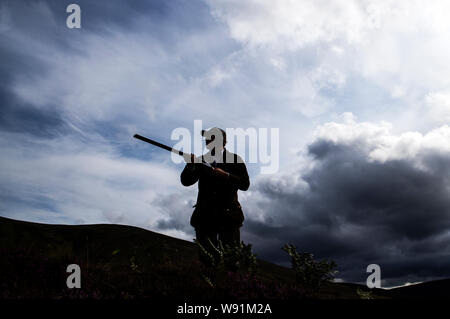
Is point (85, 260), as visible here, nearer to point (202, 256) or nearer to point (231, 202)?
point (202, 256)

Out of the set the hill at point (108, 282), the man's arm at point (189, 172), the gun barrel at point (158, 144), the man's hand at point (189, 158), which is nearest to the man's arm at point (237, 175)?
the man's arm at point (189, 172)

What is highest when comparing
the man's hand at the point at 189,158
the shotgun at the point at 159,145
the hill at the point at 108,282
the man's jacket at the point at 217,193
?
the shotgun at the point at 159,145

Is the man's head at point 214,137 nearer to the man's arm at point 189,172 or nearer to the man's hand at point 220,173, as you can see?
the man's arm at point 189,172

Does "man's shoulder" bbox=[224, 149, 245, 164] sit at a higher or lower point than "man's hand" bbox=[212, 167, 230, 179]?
higher

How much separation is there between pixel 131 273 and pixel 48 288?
1.26 meters

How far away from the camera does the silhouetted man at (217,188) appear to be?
6.47 meters

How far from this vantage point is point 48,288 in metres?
4.34

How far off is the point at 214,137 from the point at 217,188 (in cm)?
103

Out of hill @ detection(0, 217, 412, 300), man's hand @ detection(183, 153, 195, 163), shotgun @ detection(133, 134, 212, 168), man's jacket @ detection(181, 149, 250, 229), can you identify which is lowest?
hill @ detection(0, 217, 412, 300)

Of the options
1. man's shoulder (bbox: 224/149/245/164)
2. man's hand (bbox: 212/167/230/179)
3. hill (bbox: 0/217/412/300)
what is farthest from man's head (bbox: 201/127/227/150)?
hill (bbox: 0/217/412/300)

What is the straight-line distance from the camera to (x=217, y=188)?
6711 mm

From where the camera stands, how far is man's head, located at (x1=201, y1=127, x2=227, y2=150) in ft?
22.2

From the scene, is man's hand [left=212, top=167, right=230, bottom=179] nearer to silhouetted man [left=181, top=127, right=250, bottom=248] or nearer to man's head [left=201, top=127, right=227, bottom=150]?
silhouetted man [left=181, top=127, right=250, bottom=248]
